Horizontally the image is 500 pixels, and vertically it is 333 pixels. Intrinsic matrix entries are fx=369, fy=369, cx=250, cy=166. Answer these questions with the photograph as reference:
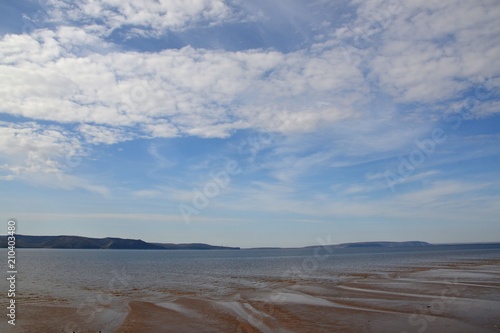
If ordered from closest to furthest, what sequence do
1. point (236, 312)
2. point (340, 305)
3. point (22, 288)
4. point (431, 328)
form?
point (431, 328)
point (236, 312)
point (340, 305)
point (22, 288)

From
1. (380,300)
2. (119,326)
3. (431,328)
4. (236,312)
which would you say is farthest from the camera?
(380,300)

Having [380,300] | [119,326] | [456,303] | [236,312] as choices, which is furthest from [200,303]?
[456,303]

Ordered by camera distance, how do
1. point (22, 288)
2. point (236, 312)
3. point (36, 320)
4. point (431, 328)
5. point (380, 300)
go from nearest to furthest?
point (431, 328)
point (36, 320)
point (236, 312)
point (380, 300)
point (22, 288)

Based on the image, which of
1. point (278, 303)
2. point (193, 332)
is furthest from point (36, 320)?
point (278, 303)

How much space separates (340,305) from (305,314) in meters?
4.44

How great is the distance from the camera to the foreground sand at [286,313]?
20.7 metres

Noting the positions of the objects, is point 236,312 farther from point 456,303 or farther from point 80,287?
point 80,287

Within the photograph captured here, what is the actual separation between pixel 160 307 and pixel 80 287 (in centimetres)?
1943

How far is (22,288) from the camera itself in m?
40.9

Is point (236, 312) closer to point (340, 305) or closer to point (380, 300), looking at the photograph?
point (340, 305)

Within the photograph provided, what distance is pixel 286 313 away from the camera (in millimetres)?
24844

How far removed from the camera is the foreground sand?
67.8 feet

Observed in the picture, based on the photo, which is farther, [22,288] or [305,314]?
[22,288]

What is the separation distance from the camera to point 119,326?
2153 cm
